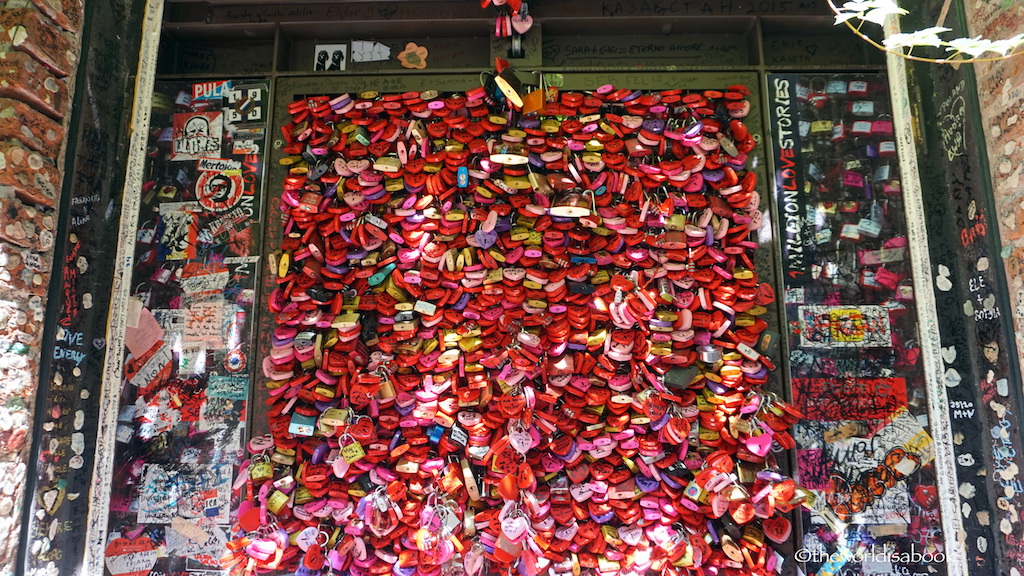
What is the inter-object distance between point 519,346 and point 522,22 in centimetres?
184

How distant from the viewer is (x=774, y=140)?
2.89m

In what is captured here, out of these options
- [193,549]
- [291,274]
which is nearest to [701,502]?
[291,274]

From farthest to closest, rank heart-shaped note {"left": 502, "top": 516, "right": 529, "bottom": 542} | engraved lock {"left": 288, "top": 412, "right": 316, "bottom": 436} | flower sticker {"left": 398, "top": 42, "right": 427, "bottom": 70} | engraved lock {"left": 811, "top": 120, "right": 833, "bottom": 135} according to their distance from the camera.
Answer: flower sticker {"left": 398, "top": 42, "right": 427, "bottom": 70} → engraved lock {"left": 811, "top": 120, "right": 833, "bottom": 135} → engraved lock {"left": 288, "top": 412, "right": 316, "bottom": 436} → heart-shaped note {"left": 502, "top": 516, "right": 529, "bottom": 542}

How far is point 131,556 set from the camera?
8.95ft

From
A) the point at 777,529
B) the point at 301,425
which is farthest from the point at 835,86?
the point at 301,425

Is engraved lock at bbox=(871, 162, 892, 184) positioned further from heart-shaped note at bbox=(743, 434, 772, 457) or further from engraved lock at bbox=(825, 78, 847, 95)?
heart-shaped note at bbox=(743, 434, 772, 457)

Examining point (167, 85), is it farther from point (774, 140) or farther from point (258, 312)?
point (774, 140)

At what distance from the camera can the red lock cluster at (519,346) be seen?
8.53ft

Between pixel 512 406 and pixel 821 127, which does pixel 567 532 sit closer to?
pixel 512 406

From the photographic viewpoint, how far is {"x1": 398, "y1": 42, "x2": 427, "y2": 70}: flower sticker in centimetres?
312

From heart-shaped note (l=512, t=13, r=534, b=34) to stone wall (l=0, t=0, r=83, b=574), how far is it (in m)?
2.14

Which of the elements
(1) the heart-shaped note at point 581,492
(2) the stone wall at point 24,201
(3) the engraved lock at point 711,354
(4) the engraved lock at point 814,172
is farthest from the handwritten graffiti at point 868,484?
(2) the stone wall at point 24,201

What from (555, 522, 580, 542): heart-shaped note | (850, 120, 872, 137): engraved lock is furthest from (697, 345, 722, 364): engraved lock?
(850, 120, 872, 137): engraved lock

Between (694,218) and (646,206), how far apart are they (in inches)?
11.5
